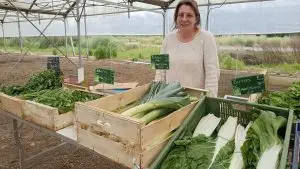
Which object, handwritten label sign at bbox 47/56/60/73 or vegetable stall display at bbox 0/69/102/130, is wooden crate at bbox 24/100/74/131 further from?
handwritten label sign at bbox 47/56/60/73

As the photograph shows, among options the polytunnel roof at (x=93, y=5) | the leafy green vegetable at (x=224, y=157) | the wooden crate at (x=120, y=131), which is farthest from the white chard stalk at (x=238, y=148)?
the polytunnel roof at (x=93, y=5)

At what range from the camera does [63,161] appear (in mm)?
3744

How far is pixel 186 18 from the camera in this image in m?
2.38

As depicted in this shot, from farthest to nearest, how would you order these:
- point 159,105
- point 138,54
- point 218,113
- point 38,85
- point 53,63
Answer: point 138,54
point 53,63
point 38,85
point 218,113
point 159,105

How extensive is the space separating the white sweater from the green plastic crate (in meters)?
0.60

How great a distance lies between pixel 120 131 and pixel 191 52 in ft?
4.08

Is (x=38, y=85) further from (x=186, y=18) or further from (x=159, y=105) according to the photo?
(x=159, y=105)

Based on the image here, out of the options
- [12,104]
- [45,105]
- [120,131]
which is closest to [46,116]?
[45,105]

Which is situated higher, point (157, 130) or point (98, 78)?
point (98, 78)

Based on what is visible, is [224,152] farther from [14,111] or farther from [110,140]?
[14,111]

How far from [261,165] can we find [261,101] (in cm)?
116

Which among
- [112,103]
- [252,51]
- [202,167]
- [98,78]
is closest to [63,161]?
[98,78]

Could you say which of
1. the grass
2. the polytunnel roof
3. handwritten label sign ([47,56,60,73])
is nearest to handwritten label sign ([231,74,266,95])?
handwritten label sign ([47,56,60,73])

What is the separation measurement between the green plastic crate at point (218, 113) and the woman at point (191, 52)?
0.60m
